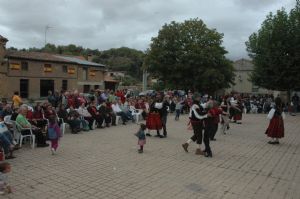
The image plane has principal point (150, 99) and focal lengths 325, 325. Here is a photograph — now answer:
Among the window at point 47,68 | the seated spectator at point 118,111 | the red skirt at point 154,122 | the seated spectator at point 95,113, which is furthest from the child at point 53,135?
the window at point 47,68

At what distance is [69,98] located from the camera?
1516 cm

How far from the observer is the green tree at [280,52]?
90.3 ft

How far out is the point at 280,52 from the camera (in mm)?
27875

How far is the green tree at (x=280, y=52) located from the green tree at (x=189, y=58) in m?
7.19

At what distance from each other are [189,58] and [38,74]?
18017mm

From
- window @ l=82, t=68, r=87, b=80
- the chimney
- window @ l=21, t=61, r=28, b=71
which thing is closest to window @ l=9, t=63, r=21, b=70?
window @ l=21, t=61, r=28, b=71

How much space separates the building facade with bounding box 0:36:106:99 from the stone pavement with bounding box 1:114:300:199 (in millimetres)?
27106

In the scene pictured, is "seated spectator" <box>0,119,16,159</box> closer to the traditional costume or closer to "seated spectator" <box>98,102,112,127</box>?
"seated spectator" <box>98,102,112,127</box>

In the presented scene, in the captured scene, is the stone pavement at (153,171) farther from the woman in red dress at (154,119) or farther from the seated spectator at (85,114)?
the seated spectator at (85,114)

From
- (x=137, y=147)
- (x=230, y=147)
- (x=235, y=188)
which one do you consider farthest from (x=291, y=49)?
(x=235, y=188)

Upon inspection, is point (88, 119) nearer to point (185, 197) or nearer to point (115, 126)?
point (115, 126)

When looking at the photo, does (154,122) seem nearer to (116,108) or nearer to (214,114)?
(214,114)

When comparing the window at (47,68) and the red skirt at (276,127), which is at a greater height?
the window at (47,68)

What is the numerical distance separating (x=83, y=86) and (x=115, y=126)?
101 ft
